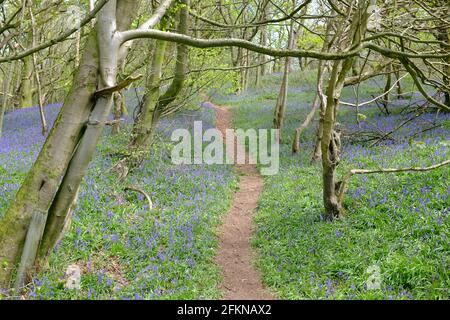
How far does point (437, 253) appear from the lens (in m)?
5.88

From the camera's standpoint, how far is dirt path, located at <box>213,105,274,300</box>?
6.39m

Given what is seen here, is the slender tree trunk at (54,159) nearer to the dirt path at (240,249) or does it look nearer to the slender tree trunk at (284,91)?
the dirt path at (240,249)

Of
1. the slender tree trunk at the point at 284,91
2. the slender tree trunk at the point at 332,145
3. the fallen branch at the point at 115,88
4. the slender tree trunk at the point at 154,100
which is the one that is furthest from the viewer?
the slender tree trunk at the point at 284,91

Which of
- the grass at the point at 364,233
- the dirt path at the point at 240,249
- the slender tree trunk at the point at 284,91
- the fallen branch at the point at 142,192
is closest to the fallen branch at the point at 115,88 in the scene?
the dirt path at the point at 240,249

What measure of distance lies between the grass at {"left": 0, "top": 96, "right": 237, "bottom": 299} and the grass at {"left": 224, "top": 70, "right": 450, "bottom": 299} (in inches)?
45.2

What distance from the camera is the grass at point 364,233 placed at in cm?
561

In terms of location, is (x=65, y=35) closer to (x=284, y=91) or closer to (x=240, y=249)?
(x=240, y=249)

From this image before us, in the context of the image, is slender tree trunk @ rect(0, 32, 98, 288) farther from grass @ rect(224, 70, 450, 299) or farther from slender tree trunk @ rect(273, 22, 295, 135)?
slender tree trunk @ rect(273, 22, 295, 135)

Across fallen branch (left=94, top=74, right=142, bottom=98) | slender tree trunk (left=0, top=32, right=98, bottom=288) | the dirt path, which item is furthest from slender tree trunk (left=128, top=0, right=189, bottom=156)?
fallen branch (left=94, top=74, right=142, bottom=98)

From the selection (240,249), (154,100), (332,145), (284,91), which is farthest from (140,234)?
(284,91)

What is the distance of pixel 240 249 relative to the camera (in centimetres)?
804

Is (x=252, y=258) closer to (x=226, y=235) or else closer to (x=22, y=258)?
(x=226, y=235)

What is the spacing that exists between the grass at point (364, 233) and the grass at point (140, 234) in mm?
1148
